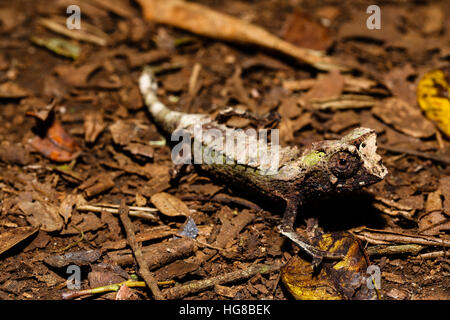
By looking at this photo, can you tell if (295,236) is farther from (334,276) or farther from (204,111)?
(204,111)

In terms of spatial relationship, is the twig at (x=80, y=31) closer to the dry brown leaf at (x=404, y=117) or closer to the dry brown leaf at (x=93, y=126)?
the dry brown leaf at (x=93, y=126)

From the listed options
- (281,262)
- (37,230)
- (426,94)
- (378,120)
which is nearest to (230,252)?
(281,262)

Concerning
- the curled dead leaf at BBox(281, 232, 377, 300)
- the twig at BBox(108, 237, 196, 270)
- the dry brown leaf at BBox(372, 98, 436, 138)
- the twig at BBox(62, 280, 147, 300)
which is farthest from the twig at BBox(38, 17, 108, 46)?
the curled dead leaf at BBox(281, 232, 377, 300)

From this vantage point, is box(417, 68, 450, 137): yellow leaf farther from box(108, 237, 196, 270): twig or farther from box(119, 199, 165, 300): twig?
box(119, 199, 165, 300): twig

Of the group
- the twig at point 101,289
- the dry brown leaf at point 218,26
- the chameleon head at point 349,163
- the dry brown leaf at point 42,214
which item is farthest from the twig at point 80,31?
the chameleon head at point 349,163

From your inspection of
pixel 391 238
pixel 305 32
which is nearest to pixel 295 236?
pixel 391 238
